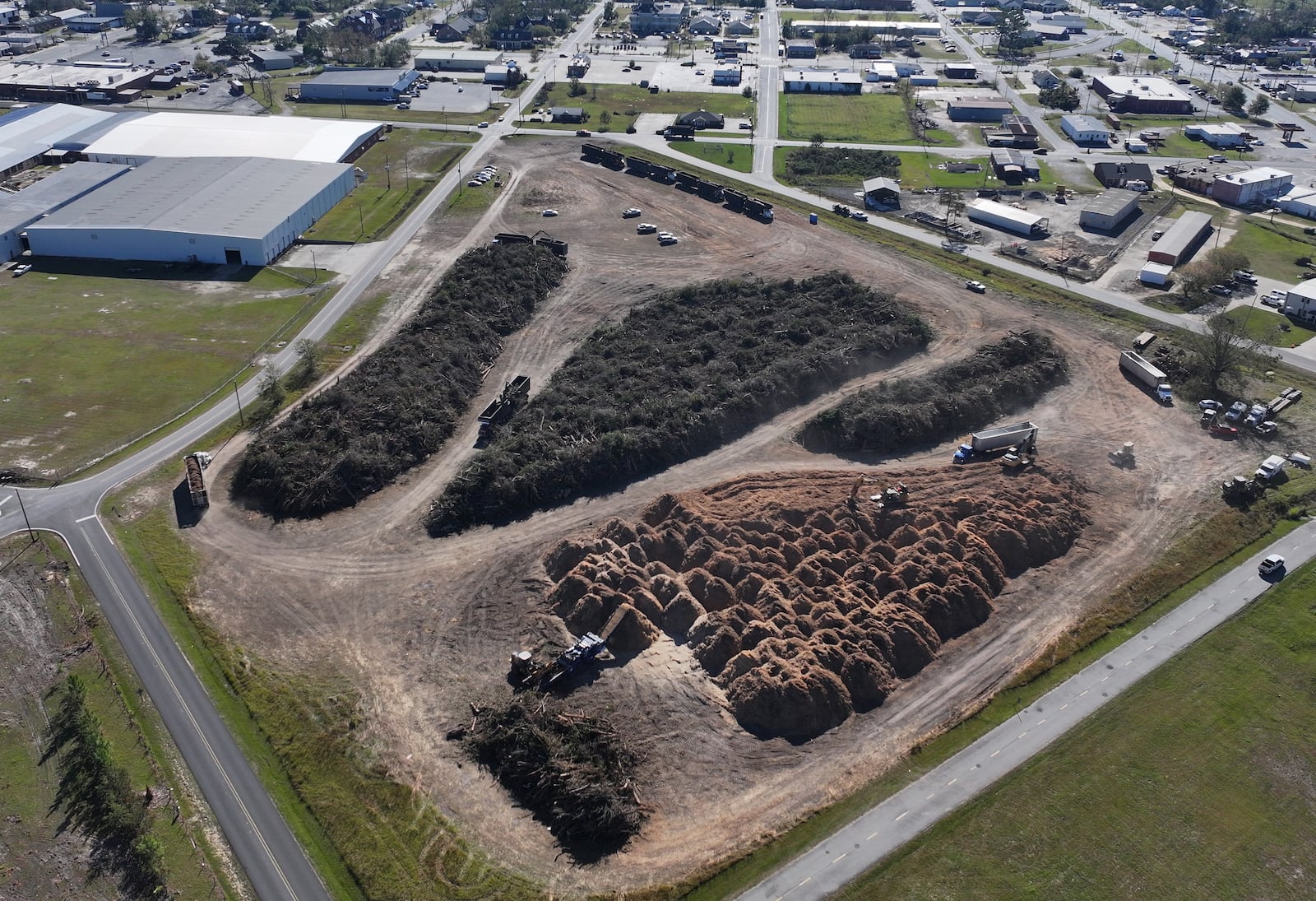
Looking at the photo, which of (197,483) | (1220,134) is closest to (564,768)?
(197,483)

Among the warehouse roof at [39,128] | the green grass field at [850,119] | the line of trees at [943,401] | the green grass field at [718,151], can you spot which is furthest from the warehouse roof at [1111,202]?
the warehouse roof at [39,128]

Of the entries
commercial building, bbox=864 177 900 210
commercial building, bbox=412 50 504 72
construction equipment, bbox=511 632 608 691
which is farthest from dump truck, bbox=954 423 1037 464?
commercial building, bbox=412 50 504 72

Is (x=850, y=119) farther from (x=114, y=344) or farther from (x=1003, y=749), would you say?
(x=1003, y=749)

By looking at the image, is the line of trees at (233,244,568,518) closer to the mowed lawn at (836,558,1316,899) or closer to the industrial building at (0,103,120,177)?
the mowed lawn at (836,558,1316,899)

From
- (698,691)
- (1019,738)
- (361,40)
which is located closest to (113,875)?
(698,691)

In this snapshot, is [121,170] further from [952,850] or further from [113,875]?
[952,850]
